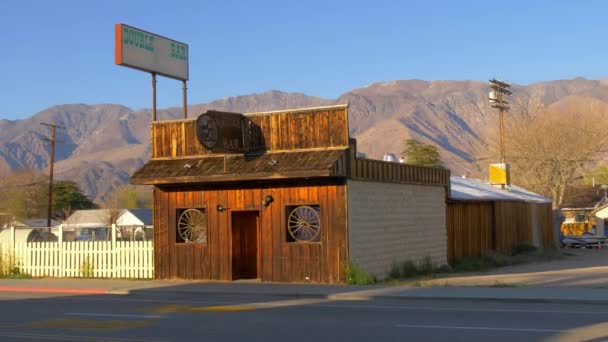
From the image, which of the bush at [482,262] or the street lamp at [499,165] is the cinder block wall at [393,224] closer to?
the bush at [482,262]

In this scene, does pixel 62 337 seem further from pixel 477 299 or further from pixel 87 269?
pixel 87 269

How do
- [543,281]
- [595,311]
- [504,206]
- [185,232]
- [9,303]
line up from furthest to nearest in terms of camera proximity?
1. [504,206]
2. [185,232]
3. [543,281]
4. [9,303]
5. [595,311]

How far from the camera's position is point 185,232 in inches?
1000

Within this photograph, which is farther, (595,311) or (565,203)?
(565,203)

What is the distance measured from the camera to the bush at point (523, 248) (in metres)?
37.7

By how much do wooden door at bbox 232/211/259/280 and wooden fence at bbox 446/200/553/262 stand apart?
27.6ft

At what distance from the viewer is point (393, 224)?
25766 mm

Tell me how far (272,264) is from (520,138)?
47.6 metres

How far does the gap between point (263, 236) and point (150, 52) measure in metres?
9.28

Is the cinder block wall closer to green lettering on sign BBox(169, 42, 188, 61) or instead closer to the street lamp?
green lettering on sign BBox(169, 42, 188, 61)

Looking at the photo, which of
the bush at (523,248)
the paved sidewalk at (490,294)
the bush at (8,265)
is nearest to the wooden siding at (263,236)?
the paved sidewalk at (490,294)

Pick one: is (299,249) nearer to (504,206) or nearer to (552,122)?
(504,206)

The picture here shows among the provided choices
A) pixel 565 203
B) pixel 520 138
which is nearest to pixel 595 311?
pixel 520 138

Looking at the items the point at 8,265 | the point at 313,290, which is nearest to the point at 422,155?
the point at 8,265
